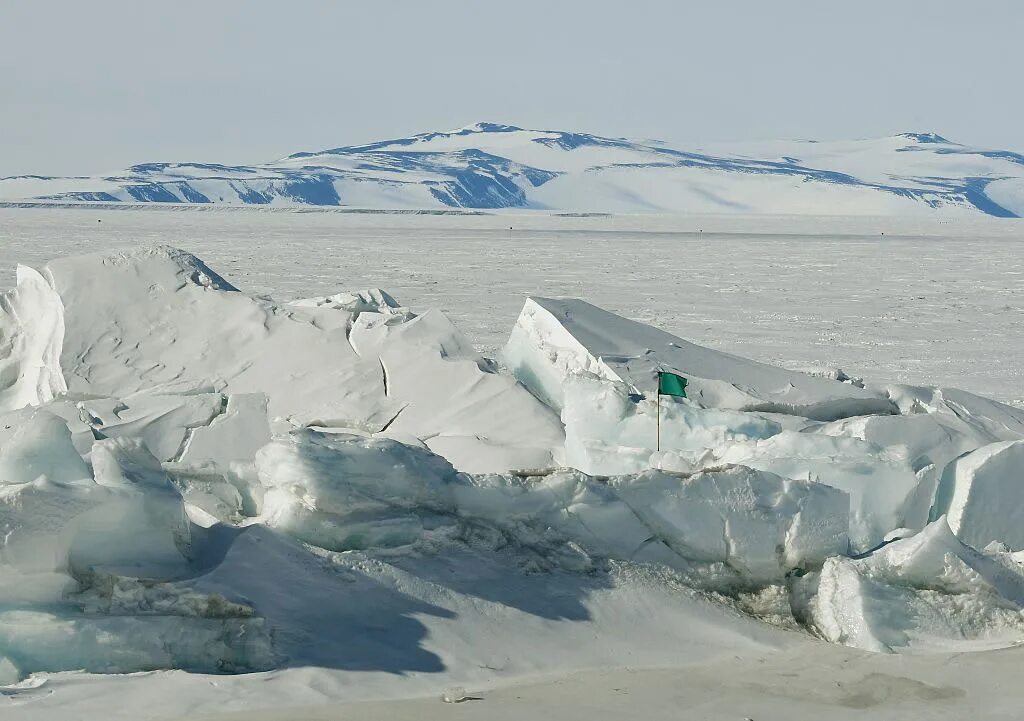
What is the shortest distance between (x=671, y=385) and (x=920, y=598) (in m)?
1.72

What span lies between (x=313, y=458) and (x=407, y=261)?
18.6 metres

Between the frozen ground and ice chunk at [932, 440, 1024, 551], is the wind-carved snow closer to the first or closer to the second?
ice chunk at [932, 440, 1024, 551]

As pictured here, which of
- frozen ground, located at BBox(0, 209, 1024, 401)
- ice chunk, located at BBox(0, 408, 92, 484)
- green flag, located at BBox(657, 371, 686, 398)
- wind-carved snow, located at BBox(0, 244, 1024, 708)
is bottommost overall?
frozen ground, located at BBox(0, 209, 1024, 401)

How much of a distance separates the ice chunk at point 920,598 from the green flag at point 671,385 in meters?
1.42

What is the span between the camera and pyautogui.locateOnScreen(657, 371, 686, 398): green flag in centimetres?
563

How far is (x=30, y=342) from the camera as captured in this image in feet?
25.2

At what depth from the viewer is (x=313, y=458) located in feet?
14.0

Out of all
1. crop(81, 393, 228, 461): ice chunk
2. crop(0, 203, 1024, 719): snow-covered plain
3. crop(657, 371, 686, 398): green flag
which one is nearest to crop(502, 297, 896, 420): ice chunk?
crop(0, 203, 1024, 719): snow-covered plain

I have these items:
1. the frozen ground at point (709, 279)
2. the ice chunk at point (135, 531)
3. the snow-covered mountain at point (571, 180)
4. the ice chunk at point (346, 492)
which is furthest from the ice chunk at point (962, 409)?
the snow-covered mountain at point (571, 180)

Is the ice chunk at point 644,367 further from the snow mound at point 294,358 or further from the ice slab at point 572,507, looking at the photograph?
the ice slab at point 572,507

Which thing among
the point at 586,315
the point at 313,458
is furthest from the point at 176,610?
the point at 586,315

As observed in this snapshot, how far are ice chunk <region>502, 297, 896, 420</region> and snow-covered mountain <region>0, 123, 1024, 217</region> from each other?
7778cm

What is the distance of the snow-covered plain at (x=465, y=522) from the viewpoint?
11.7 ft

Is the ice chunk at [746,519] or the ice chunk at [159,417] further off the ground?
the ice chunk at [746,519]
